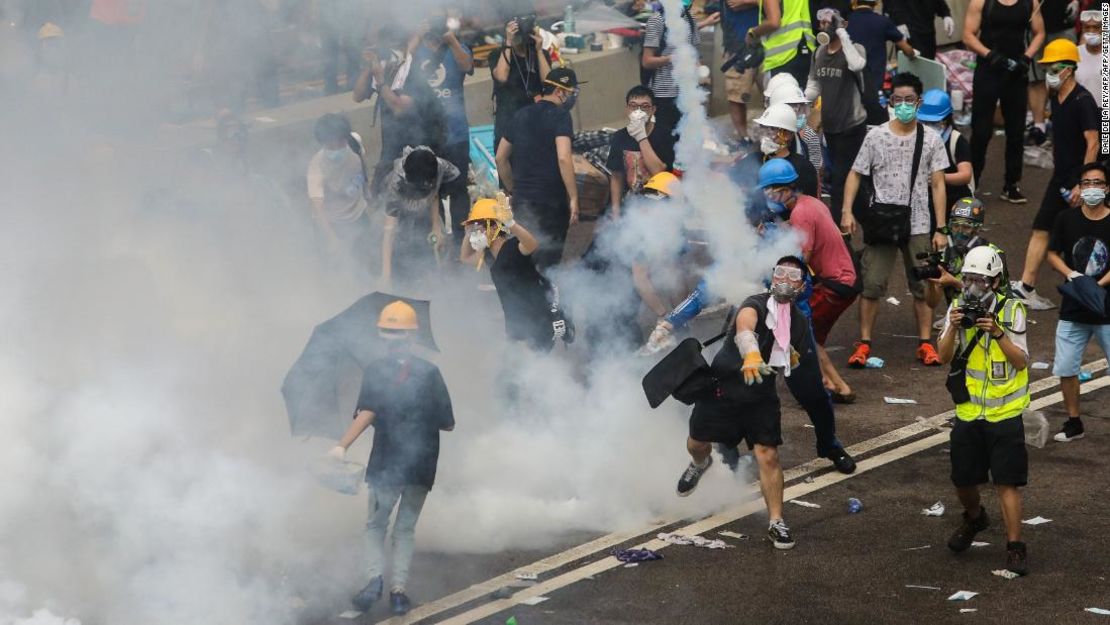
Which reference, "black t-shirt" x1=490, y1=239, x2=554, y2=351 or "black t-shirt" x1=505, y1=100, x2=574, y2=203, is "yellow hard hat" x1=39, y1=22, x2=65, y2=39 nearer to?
"black t-shirt" x1=490, y1=239, x2=554, y2=351

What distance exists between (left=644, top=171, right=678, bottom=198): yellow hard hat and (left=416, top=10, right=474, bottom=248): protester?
1.66 metres

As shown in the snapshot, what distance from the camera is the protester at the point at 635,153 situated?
11883 millimetres

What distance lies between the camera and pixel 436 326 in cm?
1225

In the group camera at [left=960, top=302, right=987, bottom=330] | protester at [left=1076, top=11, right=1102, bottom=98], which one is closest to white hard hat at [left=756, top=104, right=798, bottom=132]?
camera at [left=960, top=302, right=987, bottom=330]

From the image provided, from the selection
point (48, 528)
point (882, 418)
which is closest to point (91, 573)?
point (48, 528)

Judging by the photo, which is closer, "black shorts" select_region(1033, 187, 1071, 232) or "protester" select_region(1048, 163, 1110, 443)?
"protester" select_region(1048, 163, 1110, 443)

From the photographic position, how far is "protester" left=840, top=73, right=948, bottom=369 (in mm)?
11727

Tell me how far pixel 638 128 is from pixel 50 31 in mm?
4747

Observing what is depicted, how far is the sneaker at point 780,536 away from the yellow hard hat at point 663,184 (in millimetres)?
2583

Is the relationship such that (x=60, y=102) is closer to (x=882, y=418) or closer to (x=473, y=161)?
(x=882, y=418)

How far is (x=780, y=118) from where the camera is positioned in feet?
36.0

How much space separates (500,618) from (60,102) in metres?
3.17

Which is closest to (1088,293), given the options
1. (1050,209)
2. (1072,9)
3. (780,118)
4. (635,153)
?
(1050,209)

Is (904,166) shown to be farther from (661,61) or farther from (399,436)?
(399,436)
